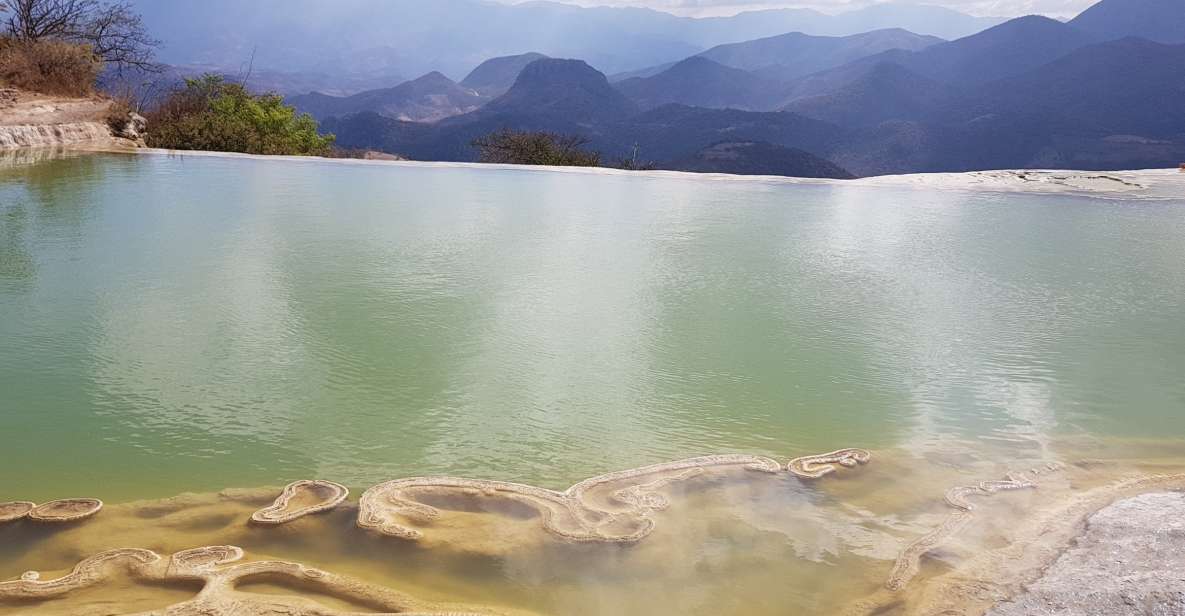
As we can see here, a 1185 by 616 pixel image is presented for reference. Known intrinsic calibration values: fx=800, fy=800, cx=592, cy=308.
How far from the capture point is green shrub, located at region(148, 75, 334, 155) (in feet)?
46.8

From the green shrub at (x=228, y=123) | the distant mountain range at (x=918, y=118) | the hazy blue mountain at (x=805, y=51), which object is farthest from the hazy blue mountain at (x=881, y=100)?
the green shrub at (x=228, y=123)

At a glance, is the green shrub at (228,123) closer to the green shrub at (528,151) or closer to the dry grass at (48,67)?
the dry grass at (48,67)

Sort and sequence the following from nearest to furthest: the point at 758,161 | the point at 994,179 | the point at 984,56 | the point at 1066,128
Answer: the point at 994,179 → the point at 758,161 → the point at 1066,128 → the point at 984,56

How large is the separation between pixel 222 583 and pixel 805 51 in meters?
175

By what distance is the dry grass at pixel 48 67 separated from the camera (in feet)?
45.2

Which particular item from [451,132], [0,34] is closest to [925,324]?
[0,34]

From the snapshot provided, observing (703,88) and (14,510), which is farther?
(703,88)

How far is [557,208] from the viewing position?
8195 mm

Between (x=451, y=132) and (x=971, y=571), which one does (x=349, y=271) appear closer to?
(x=971, y=571)

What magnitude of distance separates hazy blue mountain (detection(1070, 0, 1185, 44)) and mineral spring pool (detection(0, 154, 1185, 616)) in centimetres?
11506

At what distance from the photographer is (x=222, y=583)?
1952 mm

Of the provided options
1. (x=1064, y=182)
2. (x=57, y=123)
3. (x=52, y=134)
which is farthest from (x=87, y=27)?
(x=1064, y=182)

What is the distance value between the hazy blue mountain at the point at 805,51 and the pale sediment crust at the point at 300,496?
440 feet

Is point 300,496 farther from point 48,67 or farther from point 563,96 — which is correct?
point 563,96
